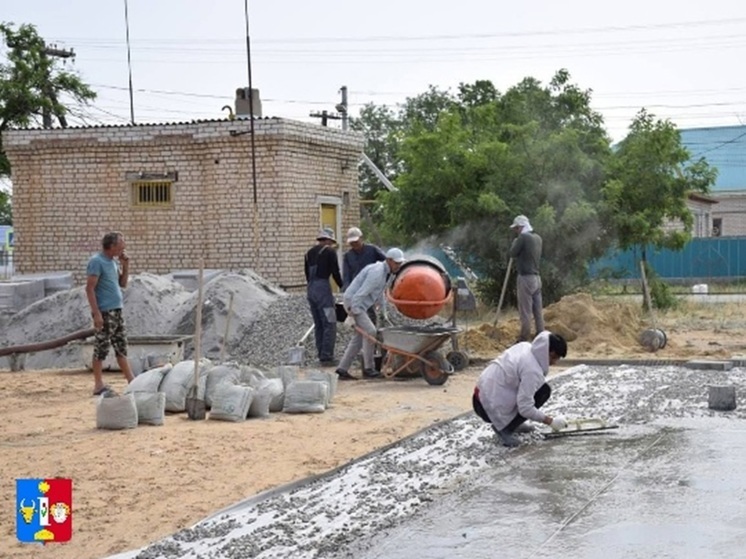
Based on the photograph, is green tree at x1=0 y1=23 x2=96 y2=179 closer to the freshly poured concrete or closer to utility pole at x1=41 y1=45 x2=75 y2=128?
utility pole at x1=41 y1=45 x2=75 y2=128

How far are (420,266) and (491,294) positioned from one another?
9.87 metres

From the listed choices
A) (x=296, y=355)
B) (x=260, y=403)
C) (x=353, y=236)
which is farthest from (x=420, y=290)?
(x=260, y=403)

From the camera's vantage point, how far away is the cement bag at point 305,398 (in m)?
11.3

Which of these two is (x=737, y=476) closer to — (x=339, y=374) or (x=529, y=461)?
(x=529, y=461)

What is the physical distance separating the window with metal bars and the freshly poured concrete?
1380cm

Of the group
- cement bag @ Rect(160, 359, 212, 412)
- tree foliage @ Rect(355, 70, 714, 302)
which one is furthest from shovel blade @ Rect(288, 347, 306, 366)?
tree foliage @ Rect(355, 70, 714, 302)

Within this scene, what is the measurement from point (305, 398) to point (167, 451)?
2.35 metres

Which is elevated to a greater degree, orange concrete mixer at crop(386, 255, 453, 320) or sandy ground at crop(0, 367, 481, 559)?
orange concrete mixer at crop(386, 255, 453, 320)

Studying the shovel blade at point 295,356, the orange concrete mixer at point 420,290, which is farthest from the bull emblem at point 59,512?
the shovel blade at point 295,356

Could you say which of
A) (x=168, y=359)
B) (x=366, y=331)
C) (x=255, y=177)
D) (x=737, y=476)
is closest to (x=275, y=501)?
(x=737, y=476)

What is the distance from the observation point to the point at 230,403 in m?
10.7

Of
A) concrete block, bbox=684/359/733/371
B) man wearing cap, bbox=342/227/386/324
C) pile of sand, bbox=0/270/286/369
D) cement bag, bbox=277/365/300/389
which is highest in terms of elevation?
man wearing cap, bbox=342/227/386/324

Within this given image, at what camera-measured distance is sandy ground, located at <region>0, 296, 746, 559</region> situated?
23.2 ft

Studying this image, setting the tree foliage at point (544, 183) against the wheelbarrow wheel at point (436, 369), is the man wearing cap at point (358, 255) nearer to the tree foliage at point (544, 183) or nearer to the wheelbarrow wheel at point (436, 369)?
the wheelbarrow wheel at point (436, 369)
